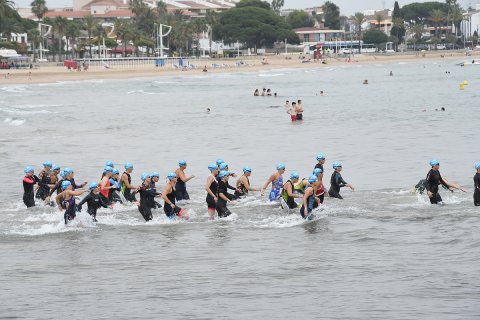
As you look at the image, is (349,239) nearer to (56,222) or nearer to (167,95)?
(56,222)

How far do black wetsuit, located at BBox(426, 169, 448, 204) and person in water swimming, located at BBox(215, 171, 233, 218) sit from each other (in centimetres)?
472

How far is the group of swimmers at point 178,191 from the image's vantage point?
67.1ft

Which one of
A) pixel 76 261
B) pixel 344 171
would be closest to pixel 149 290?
pixel 76 261

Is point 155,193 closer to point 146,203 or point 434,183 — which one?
point 146,203

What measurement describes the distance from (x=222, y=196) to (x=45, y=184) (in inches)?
211

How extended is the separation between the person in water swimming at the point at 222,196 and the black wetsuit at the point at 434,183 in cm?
472

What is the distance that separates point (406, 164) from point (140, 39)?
144 meters

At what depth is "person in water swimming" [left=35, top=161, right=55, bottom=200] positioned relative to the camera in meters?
23.5

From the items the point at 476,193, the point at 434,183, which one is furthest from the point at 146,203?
the point at 476,193

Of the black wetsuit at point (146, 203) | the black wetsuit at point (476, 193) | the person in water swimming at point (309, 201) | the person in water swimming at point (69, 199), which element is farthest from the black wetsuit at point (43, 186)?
the black wetsuit at point (476, 193)

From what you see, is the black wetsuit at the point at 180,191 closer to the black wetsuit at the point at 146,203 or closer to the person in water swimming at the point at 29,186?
the black wetsuit at the point at 146,203

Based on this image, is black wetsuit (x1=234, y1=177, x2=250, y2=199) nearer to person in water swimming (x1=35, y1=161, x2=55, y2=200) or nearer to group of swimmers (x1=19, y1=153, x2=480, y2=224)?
group of swimmers (x1=19, y1=153, x2=480, y2=224)

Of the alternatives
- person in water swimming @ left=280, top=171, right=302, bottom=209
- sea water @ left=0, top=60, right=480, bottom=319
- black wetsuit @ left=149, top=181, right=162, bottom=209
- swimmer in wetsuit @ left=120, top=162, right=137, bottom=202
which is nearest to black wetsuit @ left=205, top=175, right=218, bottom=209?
sea water @ left=0, top=60, right=480, bottom=319

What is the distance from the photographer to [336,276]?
52.5 feet
